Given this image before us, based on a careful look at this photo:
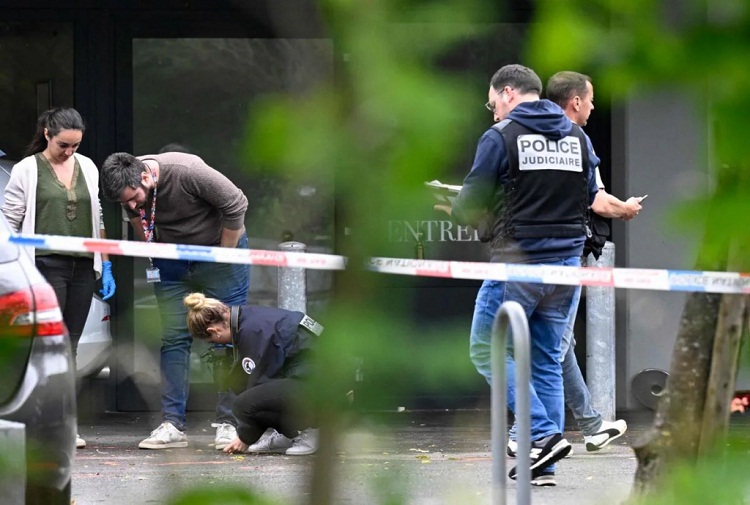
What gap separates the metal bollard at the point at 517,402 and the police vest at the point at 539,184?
2.21m

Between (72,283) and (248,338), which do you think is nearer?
(248,338)

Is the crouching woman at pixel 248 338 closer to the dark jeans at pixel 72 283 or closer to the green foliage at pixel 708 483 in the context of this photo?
the dark jeans at pixel 72 283

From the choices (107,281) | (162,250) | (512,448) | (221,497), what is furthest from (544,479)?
(221,497)

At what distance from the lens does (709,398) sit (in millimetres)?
3203

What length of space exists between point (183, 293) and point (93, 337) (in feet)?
3.06

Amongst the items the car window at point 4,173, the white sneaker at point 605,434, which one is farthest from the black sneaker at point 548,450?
the car window at point 4,173

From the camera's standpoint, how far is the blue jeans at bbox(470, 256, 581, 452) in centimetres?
535

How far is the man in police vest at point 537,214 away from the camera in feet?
17.5

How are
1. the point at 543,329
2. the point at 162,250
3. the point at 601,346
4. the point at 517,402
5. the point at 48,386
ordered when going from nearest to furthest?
the point at 517,402, the point at 48,386, the point at 543,329, the point at 162,250, the point at 601,346

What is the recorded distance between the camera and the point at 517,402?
301 centimetres

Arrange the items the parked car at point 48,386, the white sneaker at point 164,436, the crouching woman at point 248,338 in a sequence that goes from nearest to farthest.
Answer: the parked car at point 48,386, the crouching woman at point 248,338, the white sneaker at point 164,436

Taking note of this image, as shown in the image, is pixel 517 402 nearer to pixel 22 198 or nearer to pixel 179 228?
pixel 179 228

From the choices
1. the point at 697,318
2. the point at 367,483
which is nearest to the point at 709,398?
the point at 697,318

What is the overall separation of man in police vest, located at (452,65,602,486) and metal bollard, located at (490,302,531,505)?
2155 millimetres
